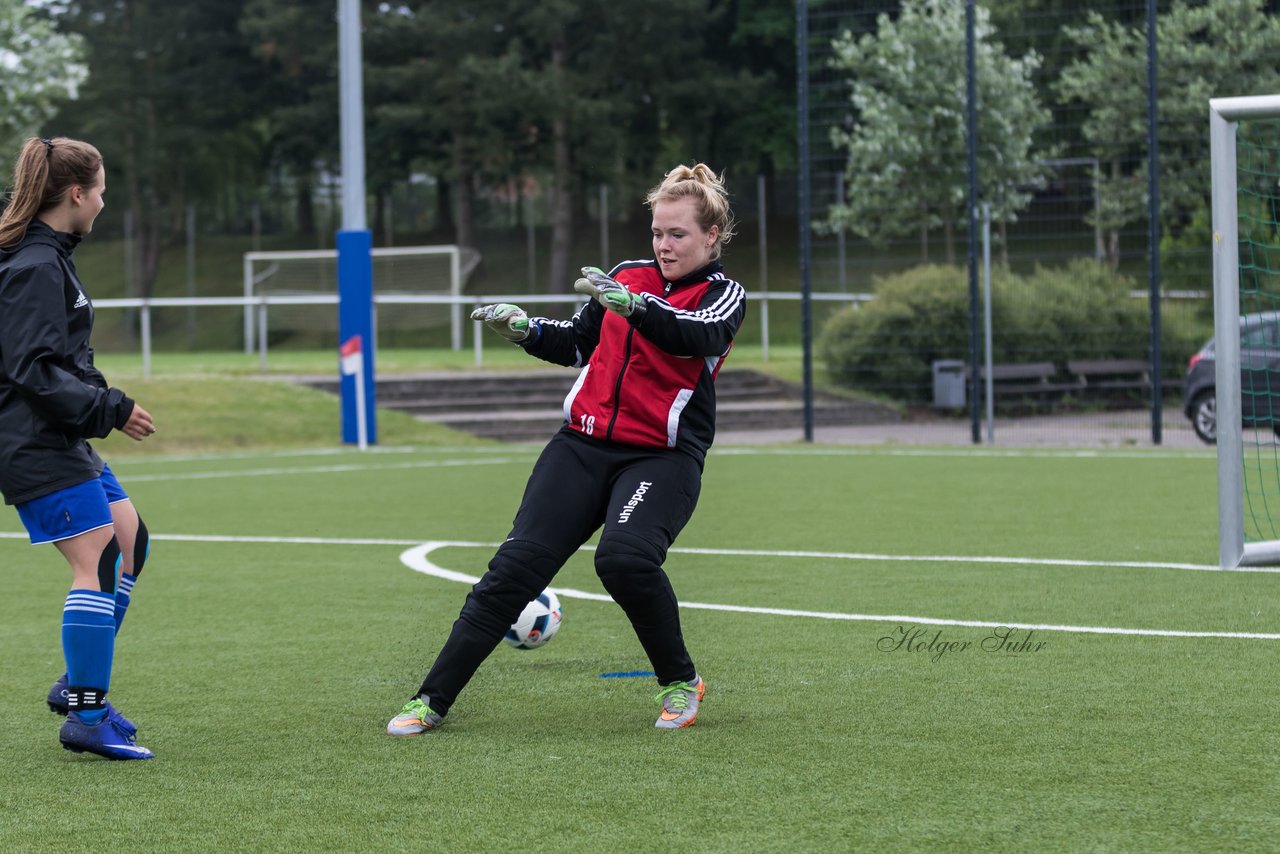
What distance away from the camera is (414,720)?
5.06 meters

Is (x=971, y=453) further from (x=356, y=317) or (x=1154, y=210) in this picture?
(x=356, y=317)

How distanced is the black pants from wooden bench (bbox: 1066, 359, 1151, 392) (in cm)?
1500

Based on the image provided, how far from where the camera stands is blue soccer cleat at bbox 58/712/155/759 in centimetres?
478

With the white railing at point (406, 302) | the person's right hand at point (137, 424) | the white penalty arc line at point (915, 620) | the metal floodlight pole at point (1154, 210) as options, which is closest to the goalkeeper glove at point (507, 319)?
the person's right hand at point (137, 424)

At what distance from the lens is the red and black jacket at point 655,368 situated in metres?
5.11

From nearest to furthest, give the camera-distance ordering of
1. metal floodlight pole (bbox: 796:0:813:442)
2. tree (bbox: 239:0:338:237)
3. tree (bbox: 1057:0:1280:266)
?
metal floodlight pole (bbox: 796:0:813:442) → tree (bbox: 1057:0:1280:266) → tree (bbox: 239:0:338:237)

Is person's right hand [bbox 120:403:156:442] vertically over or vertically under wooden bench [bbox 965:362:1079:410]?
over

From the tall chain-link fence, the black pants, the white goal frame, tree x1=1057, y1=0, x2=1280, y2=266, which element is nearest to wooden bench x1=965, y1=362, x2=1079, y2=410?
the tall chain-link fence

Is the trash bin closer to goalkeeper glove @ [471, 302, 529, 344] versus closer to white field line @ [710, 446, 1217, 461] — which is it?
white field line @ [710, 446, 1217, 461]

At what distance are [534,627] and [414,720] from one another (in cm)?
109

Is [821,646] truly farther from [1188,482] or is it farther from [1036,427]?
[1036,427]

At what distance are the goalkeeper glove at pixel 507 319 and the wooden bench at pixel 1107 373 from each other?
1528 centimetres

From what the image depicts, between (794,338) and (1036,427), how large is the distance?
13.1 meters

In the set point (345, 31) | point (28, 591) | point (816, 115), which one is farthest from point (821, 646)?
point (816, 115)
